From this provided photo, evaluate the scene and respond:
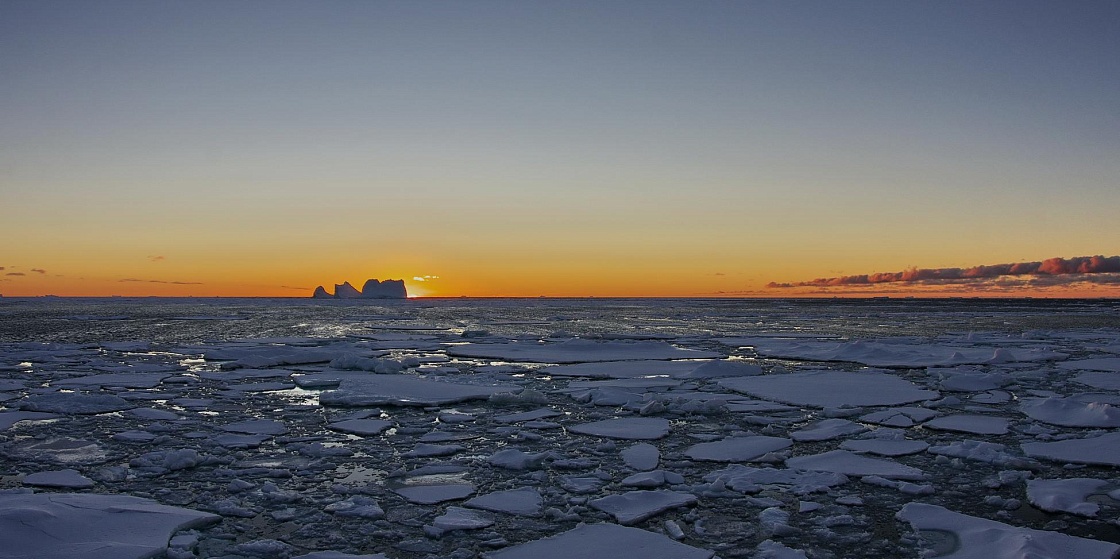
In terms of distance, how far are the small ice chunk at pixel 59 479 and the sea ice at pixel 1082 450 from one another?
6189mm

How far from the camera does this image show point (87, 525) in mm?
3221

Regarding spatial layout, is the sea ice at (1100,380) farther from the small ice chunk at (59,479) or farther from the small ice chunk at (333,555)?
the small ice chunk at (59,479)

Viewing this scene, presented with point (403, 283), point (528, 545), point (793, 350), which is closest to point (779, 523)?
point (528, 545)

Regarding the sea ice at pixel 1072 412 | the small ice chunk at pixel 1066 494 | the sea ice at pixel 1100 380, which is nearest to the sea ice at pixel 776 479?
the small ice chunk at pixel 1066 494

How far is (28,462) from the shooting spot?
4.52 m

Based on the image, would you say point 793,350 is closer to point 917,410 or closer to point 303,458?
point 917,410

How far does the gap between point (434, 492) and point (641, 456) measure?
1.55 m

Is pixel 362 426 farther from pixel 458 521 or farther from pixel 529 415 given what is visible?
pixel 458 521

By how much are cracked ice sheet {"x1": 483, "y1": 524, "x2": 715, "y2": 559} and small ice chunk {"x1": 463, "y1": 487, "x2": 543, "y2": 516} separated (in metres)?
0.41

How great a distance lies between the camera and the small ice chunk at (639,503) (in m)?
3.56

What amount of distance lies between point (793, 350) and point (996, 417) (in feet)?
21.4

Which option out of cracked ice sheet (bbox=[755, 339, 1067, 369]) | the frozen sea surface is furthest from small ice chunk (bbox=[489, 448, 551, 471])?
cracked ice sheet (bbox=[755, 339, 1067, 369])

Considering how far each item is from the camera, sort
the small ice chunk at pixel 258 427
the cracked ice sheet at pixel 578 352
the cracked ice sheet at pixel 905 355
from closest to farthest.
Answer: the small ice chunk at pixel 258 427
the cracked ice sheet at pixel 905 355
the cracked ice sheet at pixel 578 352

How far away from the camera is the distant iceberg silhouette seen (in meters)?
97.8
